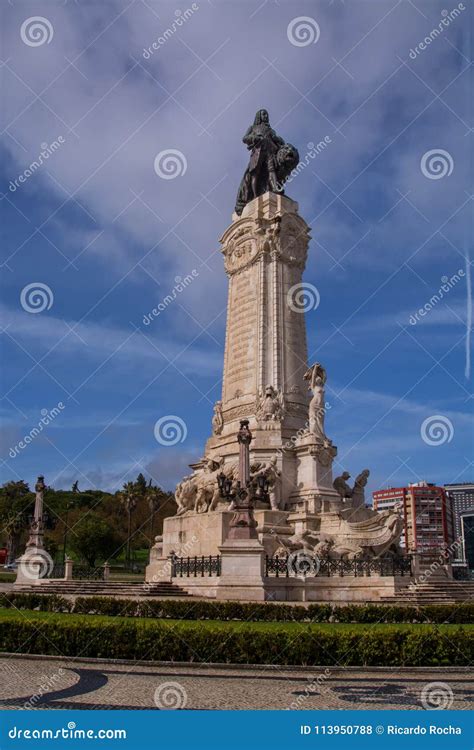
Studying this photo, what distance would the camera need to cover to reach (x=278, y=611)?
59.0ft

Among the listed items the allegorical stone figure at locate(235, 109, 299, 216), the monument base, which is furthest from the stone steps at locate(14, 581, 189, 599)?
the allegorical stone figure at locate(235, 109, 299, 216)

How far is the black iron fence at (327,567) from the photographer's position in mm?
25172

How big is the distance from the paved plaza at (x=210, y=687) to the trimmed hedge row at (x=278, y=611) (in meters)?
5.64

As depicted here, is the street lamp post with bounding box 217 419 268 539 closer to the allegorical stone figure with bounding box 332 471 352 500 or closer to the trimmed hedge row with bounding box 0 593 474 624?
the trimmed hedge row with bounding box 0 593 474 624

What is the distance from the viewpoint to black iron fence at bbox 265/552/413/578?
82.6 ft

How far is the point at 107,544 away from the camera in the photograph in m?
68.6

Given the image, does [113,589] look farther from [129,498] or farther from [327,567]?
A: [129,498]

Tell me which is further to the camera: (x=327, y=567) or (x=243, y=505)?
(x=327, y=567)

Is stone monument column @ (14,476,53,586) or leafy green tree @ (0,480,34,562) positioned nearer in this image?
stone monument column @ (14,476,53,586)

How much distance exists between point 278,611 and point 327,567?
26.3ft

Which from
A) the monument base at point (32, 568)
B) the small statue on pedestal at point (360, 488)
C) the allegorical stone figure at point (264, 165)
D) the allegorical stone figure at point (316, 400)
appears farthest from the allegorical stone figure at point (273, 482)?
the allegorical stone figure at point (264, 165)

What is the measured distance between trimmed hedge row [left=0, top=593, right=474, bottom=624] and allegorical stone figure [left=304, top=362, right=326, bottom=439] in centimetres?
1476

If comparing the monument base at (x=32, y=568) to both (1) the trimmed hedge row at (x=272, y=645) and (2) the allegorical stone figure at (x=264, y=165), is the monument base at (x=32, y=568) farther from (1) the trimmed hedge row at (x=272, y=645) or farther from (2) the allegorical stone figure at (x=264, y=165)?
(2) the allegorical stone figure at (x=264, y=165)

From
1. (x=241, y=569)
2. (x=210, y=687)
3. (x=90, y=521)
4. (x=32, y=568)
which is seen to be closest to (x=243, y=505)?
(x=241, y=569)
